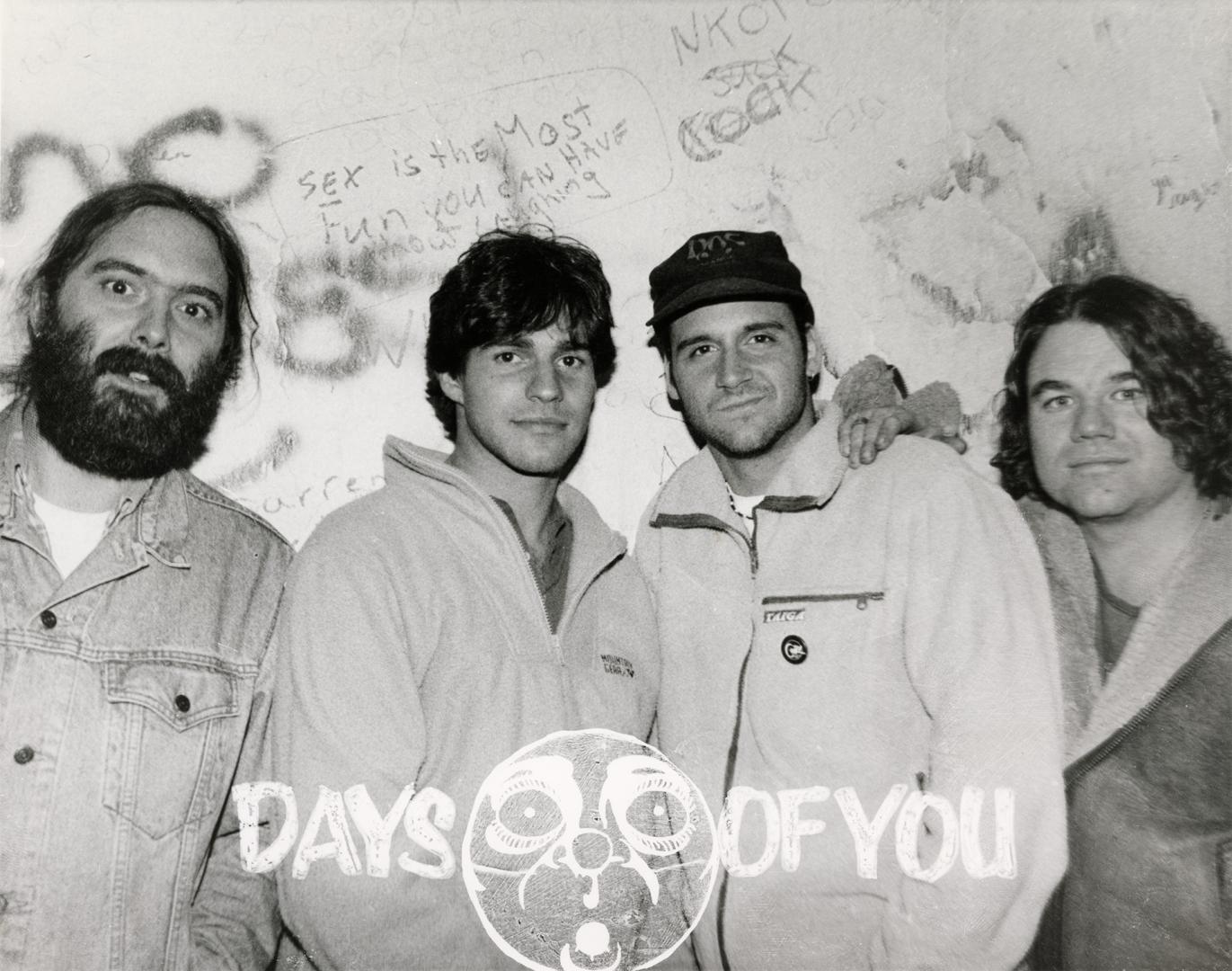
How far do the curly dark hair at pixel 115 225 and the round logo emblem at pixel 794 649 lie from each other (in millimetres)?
1678

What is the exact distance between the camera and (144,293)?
87.8 inches

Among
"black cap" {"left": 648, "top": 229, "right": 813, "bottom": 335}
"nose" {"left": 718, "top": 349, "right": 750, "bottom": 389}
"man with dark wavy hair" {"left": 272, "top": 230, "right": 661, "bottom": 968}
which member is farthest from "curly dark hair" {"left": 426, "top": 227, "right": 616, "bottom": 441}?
"nose" {"left": 718, "top": 349, "right": 750, "bottom": 389}

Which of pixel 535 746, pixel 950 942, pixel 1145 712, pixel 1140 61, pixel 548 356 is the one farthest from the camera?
pixel 1140 61

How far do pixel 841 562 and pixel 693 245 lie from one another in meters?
0.97

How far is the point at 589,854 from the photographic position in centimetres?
212

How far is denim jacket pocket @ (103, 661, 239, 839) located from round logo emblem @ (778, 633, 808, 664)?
1366 mm

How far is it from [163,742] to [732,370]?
5.39 ft

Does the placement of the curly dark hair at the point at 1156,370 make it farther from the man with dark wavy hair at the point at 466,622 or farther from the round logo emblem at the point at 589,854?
the round logo emblem at the point at 589,854

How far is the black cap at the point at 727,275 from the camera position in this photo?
7.62ft

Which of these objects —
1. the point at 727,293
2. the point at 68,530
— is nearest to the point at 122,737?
the point at 68,530

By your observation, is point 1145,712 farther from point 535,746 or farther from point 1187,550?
point 535,746

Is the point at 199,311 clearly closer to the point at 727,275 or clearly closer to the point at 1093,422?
the point at 727,275

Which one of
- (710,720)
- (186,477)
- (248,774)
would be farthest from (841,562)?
(186,477)

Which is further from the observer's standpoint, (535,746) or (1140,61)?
(1140,61)
